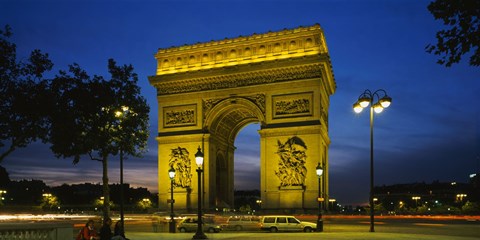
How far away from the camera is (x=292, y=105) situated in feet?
145

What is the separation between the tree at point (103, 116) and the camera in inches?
1001

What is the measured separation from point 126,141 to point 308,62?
1974 centimetres

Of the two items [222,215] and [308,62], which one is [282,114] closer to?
[308,62]

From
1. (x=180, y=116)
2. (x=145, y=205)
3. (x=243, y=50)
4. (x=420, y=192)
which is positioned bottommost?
(x=420, y=192)

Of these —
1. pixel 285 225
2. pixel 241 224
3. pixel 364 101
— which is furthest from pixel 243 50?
pixel 364 101

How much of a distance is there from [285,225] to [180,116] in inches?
739

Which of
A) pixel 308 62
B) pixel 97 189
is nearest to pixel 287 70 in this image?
pixel 308 62

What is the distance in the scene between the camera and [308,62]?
143 ft

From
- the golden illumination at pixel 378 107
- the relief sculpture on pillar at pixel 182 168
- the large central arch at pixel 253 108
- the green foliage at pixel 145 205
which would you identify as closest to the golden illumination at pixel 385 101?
the golden illumination at pixel 378 107

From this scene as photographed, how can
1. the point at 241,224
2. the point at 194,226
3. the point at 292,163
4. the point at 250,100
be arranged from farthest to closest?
the point at 250,100
the point at 292,163
the point at 241,224
the point at 194,226

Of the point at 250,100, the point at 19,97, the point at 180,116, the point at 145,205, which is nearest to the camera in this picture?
the point at 19,97

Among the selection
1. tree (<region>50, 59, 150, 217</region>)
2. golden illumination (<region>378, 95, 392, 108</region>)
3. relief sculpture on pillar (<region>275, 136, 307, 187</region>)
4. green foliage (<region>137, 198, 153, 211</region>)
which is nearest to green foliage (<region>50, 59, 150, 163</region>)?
tree (<region>50, 59, 150, 217</region>)

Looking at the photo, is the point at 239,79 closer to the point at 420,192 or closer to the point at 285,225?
the point at 285,225

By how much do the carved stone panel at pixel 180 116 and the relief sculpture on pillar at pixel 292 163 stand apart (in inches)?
334
